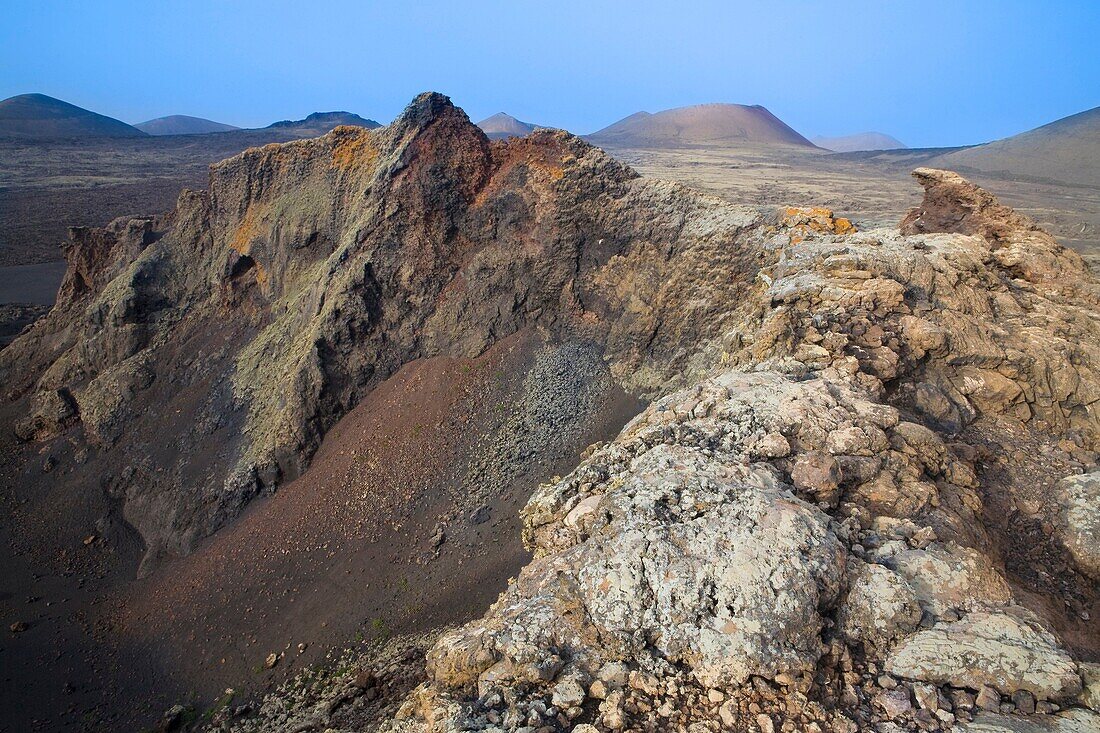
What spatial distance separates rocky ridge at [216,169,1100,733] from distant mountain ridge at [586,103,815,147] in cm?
14352

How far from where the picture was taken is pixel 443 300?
16.3m

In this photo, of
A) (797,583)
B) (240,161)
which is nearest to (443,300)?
(240,161)

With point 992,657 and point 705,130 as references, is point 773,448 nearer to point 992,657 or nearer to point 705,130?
point 992,657

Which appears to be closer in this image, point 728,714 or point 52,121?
point 728,714

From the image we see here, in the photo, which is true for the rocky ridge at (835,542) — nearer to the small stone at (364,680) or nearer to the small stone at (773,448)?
the small stone at (773,448)

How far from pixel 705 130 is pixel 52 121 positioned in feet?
503

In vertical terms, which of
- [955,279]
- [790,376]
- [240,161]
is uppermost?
[240,161]

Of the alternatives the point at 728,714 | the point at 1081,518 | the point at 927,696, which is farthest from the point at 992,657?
the point at 1081,518

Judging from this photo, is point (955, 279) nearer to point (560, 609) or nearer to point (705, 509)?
point (705, 509)

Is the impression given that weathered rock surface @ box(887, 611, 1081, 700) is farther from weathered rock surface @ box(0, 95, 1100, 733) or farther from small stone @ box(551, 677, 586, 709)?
small stone @ box(551, 677, 586, 709)

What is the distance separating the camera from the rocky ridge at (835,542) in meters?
5.39

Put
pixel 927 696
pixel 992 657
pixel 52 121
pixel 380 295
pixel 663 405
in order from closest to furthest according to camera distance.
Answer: pixel 927 696, pixel 992 657, pixel 663 405, pixel 380 295, pixel 52 121

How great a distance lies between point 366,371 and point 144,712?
8205 millimetres

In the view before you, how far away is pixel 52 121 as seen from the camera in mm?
133500
